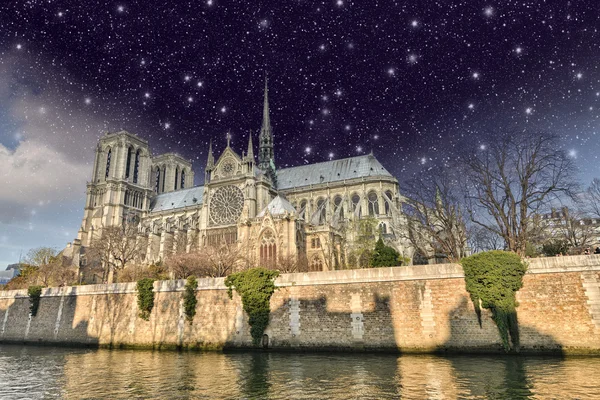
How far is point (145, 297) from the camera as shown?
1093 inches

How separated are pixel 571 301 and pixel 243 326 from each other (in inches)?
694

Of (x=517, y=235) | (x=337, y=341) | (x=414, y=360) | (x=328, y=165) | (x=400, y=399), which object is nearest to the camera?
(x=400, y=399)

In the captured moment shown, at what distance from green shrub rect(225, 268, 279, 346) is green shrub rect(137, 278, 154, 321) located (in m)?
6.49

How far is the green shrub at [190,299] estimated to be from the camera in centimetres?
2609

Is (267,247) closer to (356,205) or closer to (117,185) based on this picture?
(356,205)

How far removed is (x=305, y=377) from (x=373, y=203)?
47577 mm

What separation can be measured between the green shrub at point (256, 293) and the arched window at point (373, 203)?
37433mm

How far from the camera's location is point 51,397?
12430 millimetres

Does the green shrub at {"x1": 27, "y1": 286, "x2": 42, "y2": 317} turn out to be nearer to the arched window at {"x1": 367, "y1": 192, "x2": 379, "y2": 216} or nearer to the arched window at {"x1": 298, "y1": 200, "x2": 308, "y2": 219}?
the arched window at {"x1": 298, "y1": 200, "x2": 308, "y2": 219}

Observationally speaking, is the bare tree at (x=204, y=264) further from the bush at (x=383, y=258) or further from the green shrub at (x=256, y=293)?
the bush at (x=383, y=258)

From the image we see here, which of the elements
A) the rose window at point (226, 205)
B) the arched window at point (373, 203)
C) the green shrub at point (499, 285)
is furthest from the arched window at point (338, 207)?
the green shrub at point (499, 285)

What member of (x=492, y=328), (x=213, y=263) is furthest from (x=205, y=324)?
(x=492, y=328)

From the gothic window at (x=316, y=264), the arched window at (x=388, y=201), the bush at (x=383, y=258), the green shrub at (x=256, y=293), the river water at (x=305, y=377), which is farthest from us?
the arched window at (x=388, y=201)

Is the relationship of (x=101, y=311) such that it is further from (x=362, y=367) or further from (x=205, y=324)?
(x=362, y=367)
